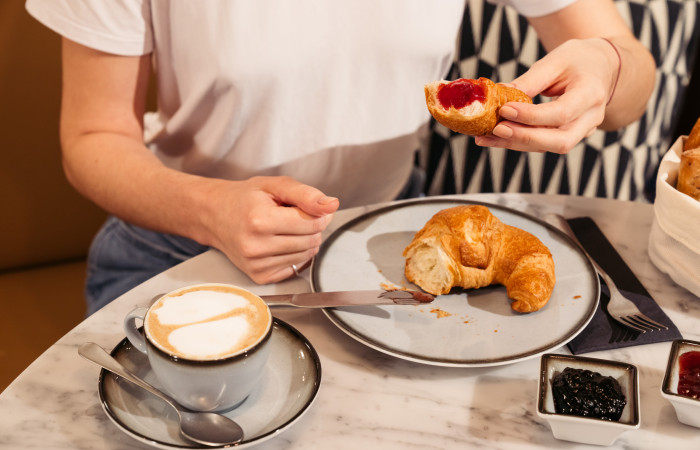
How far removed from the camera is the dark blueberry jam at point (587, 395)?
801mm

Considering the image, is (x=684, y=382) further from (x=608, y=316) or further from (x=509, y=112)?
(x=509, y=112)

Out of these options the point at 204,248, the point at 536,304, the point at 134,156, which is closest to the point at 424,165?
the point at 204,248

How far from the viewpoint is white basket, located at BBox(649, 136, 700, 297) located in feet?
3.38

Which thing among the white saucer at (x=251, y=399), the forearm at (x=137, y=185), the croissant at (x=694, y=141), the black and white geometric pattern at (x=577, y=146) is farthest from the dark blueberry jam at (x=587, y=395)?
the black and white geometric pattern at (x=577, y=146)

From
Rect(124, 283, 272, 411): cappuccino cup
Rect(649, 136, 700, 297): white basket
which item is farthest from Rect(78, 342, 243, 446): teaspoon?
Rect(649, 136, 700, 297): white basket

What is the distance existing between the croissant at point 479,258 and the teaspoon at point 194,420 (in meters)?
0.40

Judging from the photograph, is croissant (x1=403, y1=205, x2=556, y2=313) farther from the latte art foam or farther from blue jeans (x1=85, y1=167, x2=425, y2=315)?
blue jeans (x1=85, y1=167, x2=425, y2=315)

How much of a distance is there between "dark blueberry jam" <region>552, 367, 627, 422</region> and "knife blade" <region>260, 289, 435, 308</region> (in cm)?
23

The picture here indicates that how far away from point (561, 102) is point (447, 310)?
0.40m

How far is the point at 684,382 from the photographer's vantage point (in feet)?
2.78

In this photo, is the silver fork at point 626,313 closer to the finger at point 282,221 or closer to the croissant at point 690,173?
the croissant at point 690,173

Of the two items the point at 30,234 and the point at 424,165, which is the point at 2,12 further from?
the point at 424,165

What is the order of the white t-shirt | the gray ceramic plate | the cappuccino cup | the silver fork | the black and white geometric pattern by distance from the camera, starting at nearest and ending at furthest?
the cappuccino cup, the gray ceramic plate, the silver fork, the white t-shirt, the black and white geometric pattern

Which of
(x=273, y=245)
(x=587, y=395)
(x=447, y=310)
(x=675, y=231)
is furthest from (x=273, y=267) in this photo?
(x=675, y=231)
